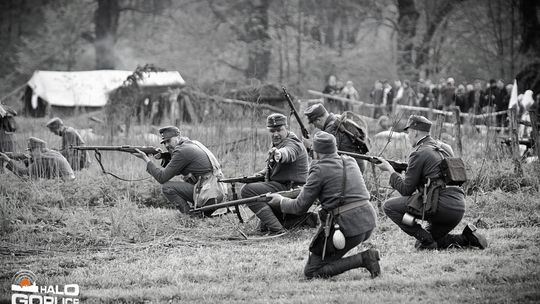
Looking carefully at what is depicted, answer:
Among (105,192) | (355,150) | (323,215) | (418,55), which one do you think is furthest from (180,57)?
(323,215)

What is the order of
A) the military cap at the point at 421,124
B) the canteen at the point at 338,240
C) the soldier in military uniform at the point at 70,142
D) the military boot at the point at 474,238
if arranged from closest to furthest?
the canteen at the point at 338,240 < the military boot at the point at 474,238 < the military cap at the point at 421,124 < the soldier in military uniform at the point at 70,142

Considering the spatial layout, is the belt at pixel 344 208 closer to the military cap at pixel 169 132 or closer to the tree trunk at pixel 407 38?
the military cap at pixel 169 132

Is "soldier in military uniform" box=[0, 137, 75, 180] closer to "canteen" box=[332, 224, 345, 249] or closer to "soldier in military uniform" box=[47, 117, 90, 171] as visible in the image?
"soldier in military uniform" box=[47, 117, 90, 171]

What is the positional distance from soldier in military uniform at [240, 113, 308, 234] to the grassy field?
396 mm

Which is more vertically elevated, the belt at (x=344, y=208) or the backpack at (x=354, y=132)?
the backpack at (x=354, y=132)

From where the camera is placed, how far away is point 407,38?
108 feet

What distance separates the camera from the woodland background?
31062 millimetres

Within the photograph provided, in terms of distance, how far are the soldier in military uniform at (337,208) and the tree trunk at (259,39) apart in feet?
89.1

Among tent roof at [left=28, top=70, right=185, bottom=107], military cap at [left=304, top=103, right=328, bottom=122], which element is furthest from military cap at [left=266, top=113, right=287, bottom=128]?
tent roof at [left=28, top=70, right=185, bottom=107]

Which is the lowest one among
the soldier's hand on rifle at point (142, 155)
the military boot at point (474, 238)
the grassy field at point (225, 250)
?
the grassy field at point (225, 250)

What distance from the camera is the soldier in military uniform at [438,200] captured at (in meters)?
8.30

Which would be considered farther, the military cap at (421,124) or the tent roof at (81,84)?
the tent roof at (81,84)

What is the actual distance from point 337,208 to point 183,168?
4302 mm

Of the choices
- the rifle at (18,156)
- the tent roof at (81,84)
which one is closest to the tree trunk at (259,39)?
the tent roof at (81,84)
